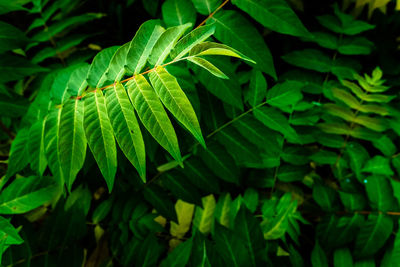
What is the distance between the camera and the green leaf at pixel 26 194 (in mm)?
984

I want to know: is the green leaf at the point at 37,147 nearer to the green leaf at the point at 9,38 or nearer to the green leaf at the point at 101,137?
the green leaf at the point at 101,137

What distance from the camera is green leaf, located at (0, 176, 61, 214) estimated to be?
98 centimetres

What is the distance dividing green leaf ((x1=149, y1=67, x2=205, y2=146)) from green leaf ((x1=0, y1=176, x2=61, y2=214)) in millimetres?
682

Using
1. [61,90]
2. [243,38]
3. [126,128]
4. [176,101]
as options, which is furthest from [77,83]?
[243,38]

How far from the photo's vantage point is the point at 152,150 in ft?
3.06

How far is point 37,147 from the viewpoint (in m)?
0.91

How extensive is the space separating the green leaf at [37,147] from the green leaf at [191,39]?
0.55m

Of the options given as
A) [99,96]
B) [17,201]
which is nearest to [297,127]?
[99,96]

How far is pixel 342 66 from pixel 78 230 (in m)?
1.50

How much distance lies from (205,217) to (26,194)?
741 mm

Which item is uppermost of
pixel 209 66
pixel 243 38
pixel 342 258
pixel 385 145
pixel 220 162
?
pixel 243 38

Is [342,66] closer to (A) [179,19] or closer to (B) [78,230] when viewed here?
(A) [179,19]

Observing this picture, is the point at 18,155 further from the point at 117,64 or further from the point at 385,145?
the point at 385,145

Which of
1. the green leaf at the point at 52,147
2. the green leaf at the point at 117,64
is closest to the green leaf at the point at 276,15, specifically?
the green leaf at the point at 117,64
